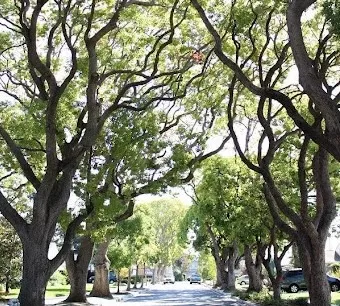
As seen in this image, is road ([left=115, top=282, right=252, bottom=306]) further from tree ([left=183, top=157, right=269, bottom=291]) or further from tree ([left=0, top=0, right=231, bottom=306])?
tree ([left=0, top=0, right=231, bottom=306])

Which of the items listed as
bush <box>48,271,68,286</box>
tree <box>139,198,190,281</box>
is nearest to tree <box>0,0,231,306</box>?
bush <box>48,271,68,286</box>

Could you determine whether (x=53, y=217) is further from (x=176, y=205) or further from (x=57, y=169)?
(x=176, y=205)

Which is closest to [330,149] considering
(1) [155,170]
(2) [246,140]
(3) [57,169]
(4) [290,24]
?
(4) [290,24]

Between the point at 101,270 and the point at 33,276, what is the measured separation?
16389 mm

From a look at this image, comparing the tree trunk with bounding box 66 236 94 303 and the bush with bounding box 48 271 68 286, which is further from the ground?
the bush with bounding box 48 271 68 286

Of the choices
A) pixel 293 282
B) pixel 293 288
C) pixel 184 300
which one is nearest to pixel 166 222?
pixel 293 282

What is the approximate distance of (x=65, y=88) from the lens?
16797 millimetres

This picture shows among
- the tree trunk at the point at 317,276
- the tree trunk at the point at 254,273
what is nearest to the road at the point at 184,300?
the tree trunk at the point at 254,273

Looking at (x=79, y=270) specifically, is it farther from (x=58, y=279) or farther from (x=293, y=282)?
(x=58, y=279)

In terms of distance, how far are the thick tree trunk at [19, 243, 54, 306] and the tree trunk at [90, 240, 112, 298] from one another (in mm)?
15510

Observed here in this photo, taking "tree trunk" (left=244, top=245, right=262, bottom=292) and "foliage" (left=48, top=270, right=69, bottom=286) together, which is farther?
"foliage" (left=48, top=270, right=69, bottom=286)

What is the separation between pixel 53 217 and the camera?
16.4 meters

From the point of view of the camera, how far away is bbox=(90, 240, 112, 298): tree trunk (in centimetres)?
3144

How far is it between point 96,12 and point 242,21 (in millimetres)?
4779
